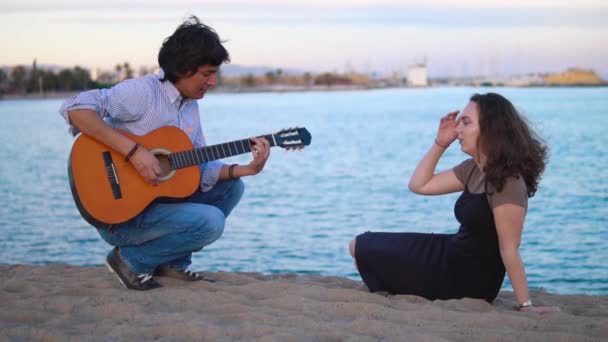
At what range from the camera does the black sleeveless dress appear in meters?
4.07

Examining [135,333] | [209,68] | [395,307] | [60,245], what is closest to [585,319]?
[395,307]

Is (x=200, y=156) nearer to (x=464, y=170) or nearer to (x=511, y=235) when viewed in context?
(x=464, y=170)

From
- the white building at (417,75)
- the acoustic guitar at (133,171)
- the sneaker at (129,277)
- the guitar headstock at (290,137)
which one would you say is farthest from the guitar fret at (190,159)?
the white building at (417,75)

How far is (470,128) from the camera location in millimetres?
4051

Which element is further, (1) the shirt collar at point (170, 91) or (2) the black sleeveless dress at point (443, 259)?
(1) the shirt collar at point (170, 91)

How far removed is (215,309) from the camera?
3.87 m

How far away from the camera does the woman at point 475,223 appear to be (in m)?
3.89

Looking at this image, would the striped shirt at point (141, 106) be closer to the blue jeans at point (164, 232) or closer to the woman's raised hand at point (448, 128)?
the blue jeans at point (164, 232)

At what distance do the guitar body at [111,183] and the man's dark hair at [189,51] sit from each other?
1.38 ft

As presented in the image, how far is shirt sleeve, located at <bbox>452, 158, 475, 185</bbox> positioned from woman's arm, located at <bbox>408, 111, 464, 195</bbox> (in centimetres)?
3

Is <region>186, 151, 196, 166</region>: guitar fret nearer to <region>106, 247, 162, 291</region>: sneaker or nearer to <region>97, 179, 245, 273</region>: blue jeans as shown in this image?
<region>97, 179, 245, 273</region>: blue jeans

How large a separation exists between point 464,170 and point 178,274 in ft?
5.90

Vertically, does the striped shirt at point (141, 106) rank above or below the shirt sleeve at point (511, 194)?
above

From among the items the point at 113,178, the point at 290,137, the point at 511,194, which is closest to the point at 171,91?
the point at 113,178
